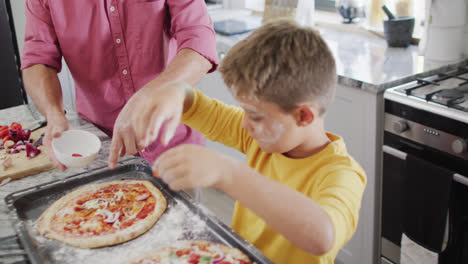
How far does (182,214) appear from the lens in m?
1.18

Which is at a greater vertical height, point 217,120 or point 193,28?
point 193,28

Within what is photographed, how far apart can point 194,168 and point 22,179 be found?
820 mm

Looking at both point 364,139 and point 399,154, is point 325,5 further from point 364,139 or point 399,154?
point 399,154

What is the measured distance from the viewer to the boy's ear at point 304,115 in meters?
0.98

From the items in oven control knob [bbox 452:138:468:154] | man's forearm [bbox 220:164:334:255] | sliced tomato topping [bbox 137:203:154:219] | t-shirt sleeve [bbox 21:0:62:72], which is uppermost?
t-shirt sleeve [bbox 21:0:62:72]

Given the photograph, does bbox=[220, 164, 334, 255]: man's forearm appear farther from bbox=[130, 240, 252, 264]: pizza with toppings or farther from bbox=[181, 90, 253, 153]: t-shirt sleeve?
bbox=[181, 90, 253, 153]: t-shirt sleeve

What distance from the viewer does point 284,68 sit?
0.94m

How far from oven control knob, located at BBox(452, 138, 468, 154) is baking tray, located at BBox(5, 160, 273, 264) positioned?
3.05 ft

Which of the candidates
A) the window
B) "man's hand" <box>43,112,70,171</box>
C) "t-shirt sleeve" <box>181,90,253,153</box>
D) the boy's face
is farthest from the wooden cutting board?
the window

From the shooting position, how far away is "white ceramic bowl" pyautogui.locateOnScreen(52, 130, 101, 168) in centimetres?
123

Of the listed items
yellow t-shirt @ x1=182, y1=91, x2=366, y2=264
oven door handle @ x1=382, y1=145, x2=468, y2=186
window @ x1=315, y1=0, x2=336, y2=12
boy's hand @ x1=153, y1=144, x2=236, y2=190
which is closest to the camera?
boy's hand @ x1=153, y1=144, x2=236, y2=190

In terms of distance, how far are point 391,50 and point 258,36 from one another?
1.48 m

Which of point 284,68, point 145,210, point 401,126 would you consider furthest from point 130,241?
point 401,126

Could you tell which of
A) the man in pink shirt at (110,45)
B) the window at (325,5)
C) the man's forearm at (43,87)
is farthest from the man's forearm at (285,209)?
the window at (325,5)
